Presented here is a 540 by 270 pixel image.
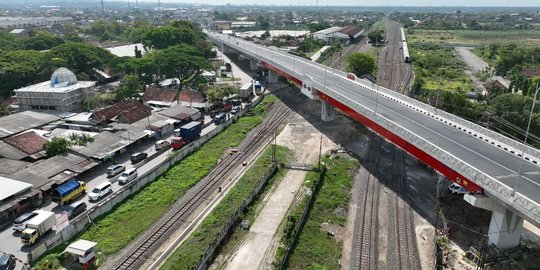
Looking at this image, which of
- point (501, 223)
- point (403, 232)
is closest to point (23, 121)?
point (403, 232)

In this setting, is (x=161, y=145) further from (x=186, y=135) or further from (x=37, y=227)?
(x=37, y=227)

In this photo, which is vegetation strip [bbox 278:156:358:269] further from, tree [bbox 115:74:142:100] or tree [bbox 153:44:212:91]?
tree [bbox 153:44:212:91]

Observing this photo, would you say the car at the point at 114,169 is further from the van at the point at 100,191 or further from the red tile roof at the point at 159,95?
the red tile roof at the point at 159,95

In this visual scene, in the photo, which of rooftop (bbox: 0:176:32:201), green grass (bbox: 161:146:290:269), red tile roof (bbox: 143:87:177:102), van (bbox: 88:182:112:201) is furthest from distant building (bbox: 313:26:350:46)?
rooftop (bbox: 0:176:32:201)

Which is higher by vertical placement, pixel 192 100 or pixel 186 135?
pixel 192 100

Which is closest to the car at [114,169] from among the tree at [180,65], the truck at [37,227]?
the truck at [37,227]

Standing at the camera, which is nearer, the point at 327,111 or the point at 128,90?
the point at 327,111
